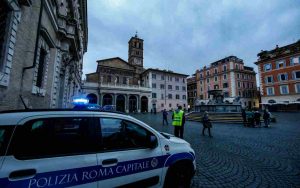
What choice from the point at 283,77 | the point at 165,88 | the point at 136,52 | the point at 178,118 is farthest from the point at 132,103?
the point at 283,77

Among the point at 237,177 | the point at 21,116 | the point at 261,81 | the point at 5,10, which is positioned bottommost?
the point at 237,177

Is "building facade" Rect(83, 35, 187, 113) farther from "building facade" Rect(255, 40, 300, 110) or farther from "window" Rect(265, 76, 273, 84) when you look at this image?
"window" Rect(265, 76, 273, 84)

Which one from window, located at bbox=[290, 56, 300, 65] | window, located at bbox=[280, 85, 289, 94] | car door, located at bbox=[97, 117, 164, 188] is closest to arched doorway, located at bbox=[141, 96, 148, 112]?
window, located at bbox=[280, 85, 289, 94]

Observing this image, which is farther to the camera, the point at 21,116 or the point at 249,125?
the point at 249,125

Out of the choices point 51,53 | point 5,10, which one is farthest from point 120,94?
point 5,10

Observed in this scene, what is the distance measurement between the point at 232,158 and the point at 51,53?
502 inches

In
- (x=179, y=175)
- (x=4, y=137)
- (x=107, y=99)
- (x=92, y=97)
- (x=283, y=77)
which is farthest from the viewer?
(x=107, y=99)

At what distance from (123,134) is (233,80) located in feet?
179

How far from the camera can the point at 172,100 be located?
53.1m

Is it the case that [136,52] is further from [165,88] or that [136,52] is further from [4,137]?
[4,137]

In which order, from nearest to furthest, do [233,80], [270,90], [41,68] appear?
[41,68] → [270,90] → [233,80]

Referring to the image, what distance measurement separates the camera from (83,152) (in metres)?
2.20

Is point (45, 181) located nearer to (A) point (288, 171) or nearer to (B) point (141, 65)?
(A) point (288, 171)

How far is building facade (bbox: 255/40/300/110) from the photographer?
34656 millimetres
